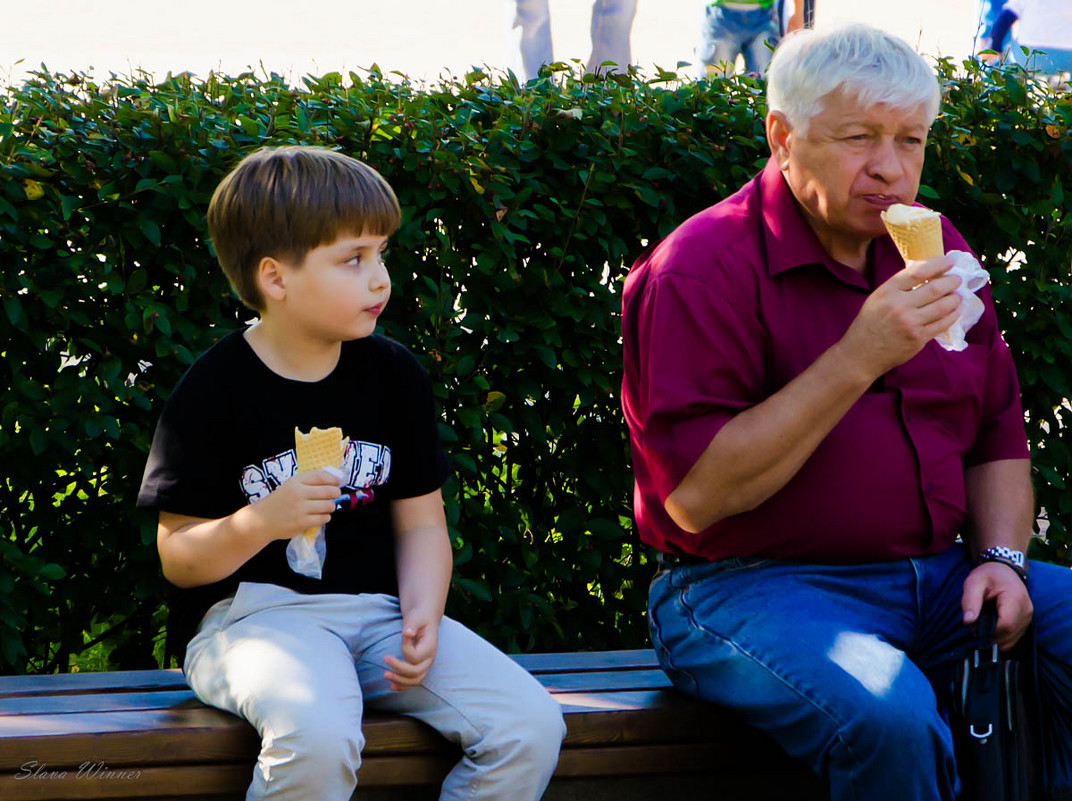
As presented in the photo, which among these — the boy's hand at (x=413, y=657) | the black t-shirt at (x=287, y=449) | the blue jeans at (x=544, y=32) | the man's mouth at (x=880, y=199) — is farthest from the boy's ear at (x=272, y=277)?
the blue jeans at (x=544, y=32)

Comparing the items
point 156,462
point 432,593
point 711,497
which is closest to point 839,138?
point 711,497

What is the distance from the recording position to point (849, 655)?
2213 millimetres

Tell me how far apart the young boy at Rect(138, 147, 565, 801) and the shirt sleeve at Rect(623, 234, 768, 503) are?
1.44 ft

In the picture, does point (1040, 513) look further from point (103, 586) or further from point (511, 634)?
point (103, 586)

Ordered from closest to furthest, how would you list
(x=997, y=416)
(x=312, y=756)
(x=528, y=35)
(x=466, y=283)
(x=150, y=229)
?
(x=312, y=756) → (x=997, y=416) → (x=150, y=229) → (x=466, y=283) → (x=528, y=35)

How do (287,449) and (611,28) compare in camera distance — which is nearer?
(287,449)

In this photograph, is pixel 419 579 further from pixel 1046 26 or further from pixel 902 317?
pixel 1046 26

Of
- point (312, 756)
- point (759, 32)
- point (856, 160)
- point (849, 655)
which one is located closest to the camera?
point (312, 756)

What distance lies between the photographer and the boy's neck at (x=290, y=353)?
7.96ft

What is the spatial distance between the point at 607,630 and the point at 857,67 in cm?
160

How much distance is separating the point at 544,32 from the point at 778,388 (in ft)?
15.7

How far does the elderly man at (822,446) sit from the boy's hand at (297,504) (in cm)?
57

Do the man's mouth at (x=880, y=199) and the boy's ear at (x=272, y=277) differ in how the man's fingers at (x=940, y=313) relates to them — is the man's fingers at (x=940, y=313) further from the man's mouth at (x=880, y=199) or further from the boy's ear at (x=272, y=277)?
the boy's ear at (x=272, y=277)

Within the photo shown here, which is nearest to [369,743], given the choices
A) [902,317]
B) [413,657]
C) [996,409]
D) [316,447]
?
[413,657]
